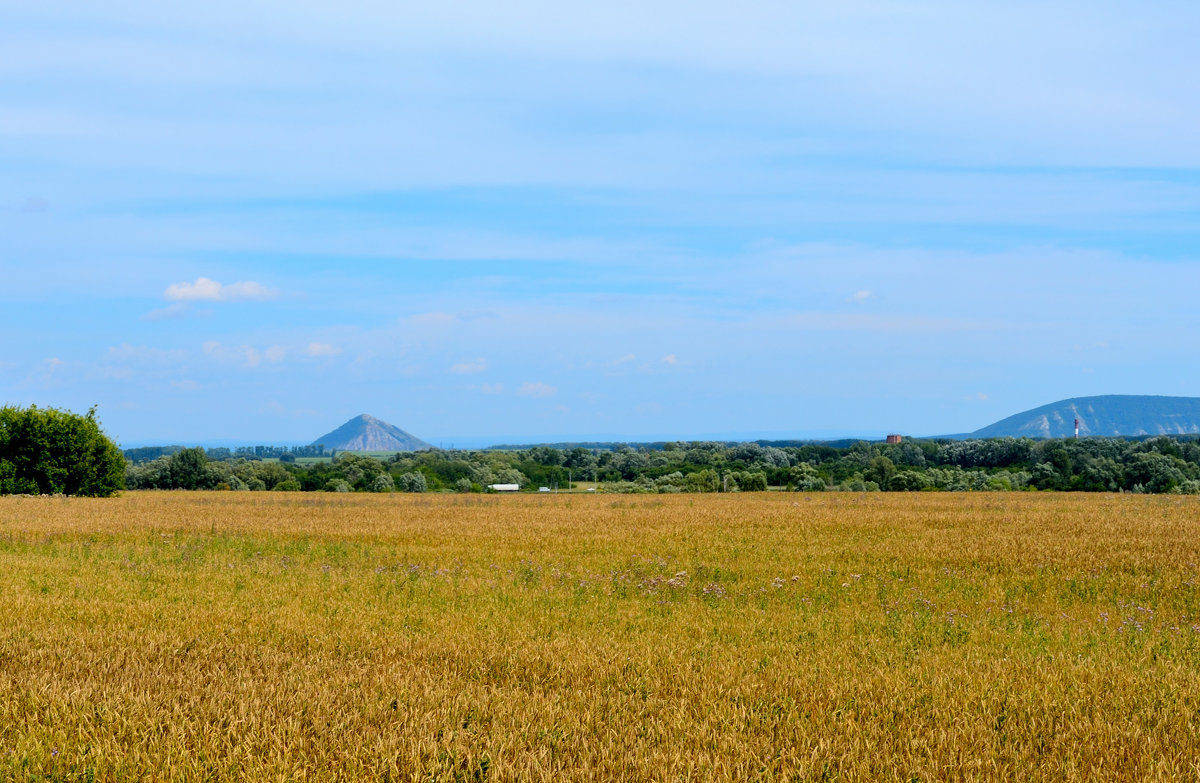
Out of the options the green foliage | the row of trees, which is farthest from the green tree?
the green foliage

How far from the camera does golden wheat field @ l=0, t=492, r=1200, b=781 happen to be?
18.3ft

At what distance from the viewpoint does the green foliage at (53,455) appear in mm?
47375

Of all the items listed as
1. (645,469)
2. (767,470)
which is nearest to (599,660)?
(767,470)

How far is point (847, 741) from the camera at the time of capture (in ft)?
19.7

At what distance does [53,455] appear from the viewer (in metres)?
48.5

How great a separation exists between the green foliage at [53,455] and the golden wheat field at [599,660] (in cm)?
2930

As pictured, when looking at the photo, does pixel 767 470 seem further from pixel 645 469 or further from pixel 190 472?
pixel 190 472

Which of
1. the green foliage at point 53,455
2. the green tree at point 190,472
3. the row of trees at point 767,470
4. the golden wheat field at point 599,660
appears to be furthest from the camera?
the green tree at point 190,472

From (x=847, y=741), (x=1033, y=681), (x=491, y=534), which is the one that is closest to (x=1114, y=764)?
(x=847, y=741)

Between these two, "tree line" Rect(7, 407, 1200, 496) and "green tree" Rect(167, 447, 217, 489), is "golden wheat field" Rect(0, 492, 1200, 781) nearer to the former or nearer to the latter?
"tree line" Rect(7, 407, 1200, 496)

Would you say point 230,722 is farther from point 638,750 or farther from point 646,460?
point 646,460

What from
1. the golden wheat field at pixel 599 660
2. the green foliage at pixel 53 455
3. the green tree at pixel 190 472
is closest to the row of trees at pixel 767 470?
the green tree at pixel 190 472

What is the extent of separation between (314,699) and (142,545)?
705 inches

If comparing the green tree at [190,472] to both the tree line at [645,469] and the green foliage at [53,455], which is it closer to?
the tree line at [645,469]
